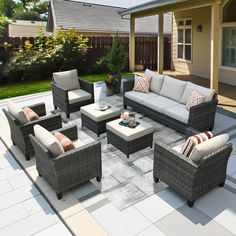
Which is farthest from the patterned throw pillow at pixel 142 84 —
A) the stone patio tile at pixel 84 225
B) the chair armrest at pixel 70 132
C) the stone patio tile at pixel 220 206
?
the stone patio tile at pixel 84 225

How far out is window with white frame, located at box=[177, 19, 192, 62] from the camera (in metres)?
12.7

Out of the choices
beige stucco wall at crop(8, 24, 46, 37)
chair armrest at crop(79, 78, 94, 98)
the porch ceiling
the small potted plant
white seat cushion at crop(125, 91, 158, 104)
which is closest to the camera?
white seat cushion at crop(125, 91, 158, 104)

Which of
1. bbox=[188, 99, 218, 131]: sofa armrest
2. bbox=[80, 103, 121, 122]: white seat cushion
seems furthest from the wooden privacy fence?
bbox=[188, 99, 218, 131]: sofa armrest

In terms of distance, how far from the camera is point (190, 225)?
3.43 metres

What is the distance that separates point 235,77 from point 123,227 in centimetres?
843

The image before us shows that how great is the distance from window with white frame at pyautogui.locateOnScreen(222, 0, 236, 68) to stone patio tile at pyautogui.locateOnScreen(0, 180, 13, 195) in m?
8.93

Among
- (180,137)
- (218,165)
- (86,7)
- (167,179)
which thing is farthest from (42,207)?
(86,7)

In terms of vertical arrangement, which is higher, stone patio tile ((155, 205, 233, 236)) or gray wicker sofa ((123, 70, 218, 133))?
gray wicker sofa ((123, 70, 218, 133))

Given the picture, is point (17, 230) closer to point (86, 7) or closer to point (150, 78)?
point (150, 78)

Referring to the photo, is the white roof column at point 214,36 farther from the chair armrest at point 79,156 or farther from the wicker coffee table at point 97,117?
the chair armrest at point 79,156

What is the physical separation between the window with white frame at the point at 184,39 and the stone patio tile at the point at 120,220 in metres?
10.6

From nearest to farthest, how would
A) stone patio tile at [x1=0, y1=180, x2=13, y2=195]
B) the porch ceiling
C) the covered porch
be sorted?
stone patio tile at [x1=0, y1=180, x2=13, y2=195] → the porch ceiling → the covered porch

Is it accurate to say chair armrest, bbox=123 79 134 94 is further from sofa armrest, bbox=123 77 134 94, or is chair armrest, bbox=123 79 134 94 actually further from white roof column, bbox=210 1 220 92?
white roof column, bbox=210 1 220 92

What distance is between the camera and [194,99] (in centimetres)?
595
